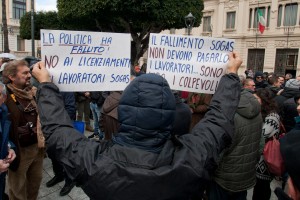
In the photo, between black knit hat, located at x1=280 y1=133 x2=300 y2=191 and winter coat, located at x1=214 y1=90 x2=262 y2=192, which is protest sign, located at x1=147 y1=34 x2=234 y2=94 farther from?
black knit hat, located at x1=280 y1=133 x2=300 y2=191

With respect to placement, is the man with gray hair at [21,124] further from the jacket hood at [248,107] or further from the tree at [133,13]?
the tree at [133,13]

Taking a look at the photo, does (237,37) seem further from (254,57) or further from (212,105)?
(212,105)

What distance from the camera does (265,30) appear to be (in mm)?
30859

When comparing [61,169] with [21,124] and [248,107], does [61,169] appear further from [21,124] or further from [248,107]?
[248,107]

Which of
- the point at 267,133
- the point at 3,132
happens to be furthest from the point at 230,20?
the point at 3,132

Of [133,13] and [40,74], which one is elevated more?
[133,13]

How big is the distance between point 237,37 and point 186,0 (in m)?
16.9

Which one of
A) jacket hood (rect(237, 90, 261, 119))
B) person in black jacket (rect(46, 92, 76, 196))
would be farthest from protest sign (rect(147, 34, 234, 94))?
person in black jacket (rect(46, 92, 76, 196))

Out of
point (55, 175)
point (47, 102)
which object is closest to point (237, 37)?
point (55, 175)

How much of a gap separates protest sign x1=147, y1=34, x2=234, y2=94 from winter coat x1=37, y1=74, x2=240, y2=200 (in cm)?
96

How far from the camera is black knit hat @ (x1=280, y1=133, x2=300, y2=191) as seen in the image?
1.21 meters

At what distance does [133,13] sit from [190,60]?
1525cm

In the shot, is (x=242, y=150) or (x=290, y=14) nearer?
(x=242, y=150)

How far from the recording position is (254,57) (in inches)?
1280
